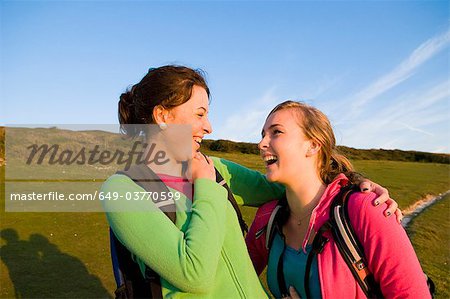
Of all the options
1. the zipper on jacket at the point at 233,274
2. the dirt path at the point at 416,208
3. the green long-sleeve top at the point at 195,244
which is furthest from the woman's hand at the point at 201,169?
the dirt path at the point at 416,208

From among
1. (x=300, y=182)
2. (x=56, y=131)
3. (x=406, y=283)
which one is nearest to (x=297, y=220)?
(x=300, y=182)

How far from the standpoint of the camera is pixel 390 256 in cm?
280

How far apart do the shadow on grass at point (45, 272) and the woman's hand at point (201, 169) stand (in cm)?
807

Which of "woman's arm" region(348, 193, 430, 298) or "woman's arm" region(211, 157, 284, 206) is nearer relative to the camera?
"woman's arm" region(348, 193, 430, 298)

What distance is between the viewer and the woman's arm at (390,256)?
2801mm

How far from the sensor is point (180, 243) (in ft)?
8.23

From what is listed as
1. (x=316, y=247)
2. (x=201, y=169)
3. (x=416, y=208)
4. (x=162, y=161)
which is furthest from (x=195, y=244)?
(x=416, y=208)

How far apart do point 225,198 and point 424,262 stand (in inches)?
522

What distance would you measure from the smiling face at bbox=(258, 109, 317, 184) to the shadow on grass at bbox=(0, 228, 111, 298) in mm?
7932

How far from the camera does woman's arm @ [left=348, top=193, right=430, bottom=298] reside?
9.19ft

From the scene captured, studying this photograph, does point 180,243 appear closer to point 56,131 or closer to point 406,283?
point 406,283

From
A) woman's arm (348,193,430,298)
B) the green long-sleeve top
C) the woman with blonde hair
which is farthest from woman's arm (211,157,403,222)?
woman's arm (348,193,430,298)

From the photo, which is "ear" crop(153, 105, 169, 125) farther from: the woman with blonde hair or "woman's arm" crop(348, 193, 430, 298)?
"woman's arm" crop(348, 193, 430, 298)

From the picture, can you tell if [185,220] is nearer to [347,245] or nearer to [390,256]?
[347,245]
